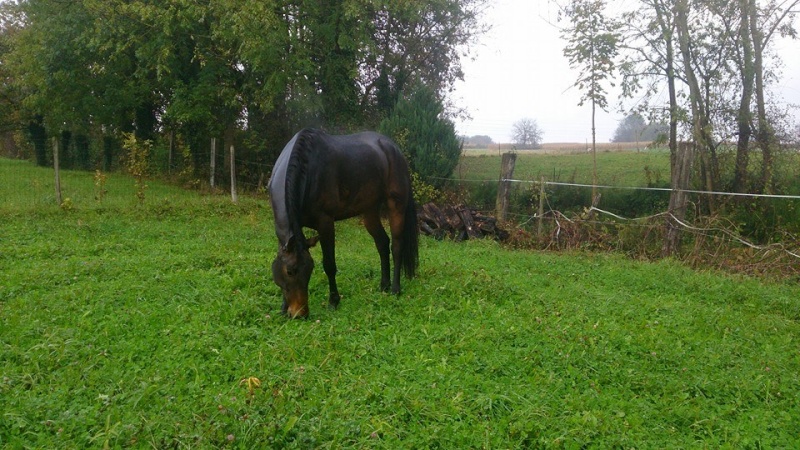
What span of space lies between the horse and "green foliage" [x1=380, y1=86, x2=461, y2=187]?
5846 mm

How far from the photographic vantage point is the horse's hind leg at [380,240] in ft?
18.8

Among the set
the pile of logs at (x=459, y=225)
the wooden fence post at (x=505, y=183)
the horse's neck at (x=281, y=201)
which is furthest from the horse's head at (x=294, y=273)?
the wooden fence post at (x=505, y=183)

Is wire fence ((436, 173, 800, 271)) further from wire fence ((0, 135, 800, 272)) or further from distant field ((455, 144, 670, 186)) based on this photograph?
distant field ((455, 144, 670, 186))

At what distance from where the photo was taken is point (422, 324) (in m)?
4.62

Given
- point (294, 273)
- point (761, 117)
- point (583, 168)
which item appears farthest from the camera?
point (583, 168)

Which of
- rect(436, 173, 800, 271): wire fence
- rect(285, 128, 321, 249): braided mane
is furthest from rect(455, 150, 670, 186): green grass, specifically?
rect(285, 128, 321, 249): braided mane

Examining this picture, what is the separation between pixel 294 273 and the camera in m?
4.34

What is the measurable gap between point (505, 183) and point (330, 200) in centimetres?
607

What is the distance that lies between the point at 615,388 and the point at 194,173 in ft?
44.7

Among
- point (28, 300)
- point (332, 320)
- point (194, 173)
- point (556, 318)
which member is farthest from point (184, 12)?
point (556, 318)

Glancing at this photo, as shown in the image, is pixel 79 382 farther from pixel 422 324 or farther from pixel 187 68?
pixel 187 68

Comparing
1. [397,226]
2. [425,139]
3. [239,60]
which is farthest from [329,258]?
[239,60]

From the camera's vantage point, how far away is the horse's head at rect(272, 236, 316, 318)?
433 centimetres

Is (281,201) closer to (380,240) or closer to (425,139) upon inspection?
(380,240)
